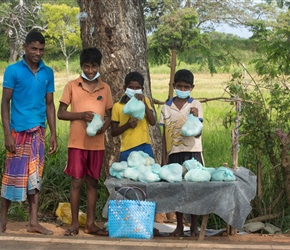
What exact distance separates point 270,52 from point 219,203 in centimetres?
230

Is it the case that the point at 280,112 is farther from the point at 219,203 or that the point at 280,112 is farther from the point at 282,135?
the point at 219,203

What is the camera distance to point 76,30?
32406mm

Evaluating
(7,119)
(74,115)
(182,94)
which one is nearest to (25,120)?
(7,119)

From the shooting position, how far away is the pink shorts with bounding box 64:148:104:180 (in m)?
4.98

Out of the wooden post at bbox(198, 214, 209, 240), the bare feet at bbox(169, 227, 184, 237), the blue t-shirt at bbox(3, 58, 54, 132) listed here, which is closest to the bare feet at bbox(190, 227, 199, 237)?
the bare feet at bbox(169, 227, 184, 237)

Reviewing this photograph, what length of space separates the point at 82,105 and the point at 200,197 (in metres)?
1.27

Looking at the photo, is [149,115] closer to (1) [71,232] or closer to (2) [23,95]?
Result: (2) [23,95]

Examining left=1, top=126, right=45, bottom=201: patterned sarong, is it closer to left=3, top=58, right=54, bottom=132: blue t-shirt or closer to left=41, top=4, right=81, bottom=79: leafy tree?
left=3, top=58, right=54, bottom=132: blue t-shirt

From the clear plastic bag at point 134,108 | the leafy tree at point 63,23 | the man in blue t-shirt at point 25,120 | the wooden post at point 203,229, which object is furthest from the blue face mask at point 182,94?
the leafy tree at point 63,23

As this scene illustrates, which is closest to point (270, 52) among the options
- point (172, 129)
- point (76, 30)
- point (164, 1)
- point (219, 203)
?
point (172, 129)

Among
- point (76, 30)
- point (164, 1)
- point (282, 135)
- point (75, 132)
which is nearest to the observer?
point (75, 132)

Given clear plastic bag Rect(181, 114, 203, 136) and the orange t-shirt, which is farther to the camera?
the orange t-shirt

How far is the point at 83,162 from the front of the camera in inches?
197

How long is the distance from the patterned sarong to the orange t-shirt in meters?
0.32
